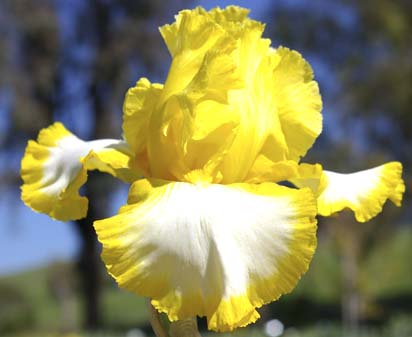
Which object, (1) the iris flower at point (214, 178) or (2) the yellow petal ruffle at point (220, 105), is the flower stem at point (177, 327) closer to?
(1) the iris flower at point (214, 178)

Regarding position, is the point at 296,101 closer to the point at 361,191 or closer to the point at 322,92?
the point at 361,191

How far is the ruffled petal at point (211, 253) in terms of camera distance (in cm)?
71

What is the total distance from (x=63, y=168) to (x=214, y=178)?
26 centimetres

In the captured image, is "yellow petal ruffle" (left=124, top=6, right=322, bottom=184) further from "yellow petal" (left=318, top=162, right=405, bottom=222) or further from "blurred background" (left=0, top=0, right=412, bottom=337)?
"blurred background" (left=0, top=0, right=412, bottom=337)

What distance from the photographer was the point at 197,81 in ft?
2.77

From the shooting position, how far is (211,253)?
72 cm

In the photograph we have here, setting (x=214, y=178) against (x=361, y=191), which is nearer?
(x=214, y=178)

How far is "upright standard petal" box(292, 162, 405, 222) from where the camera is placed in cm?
90

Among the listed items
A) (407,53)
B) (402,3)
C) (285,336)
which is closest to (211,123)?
(285,336)

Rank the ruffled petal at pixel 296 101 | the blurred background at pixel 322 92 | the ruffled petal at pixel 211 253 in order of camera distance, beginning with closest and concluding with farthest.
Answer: the ruffled petal at pixel 211 253 < the ruffled petal at pixel 296 101 < the blurred background at pixel 322 92

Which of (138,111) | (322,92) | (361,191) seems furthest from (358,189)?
(322,92)

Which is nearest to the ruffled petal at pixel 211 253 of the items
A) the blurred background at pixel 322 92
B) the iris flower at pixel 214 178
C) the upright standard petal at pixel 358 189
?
the iris flower at pixel 214 178

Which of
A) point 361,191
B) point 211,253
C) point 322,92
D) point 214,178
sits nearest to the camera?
point 211,253

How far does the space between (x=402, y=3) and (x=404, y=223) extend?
14.5 feet
